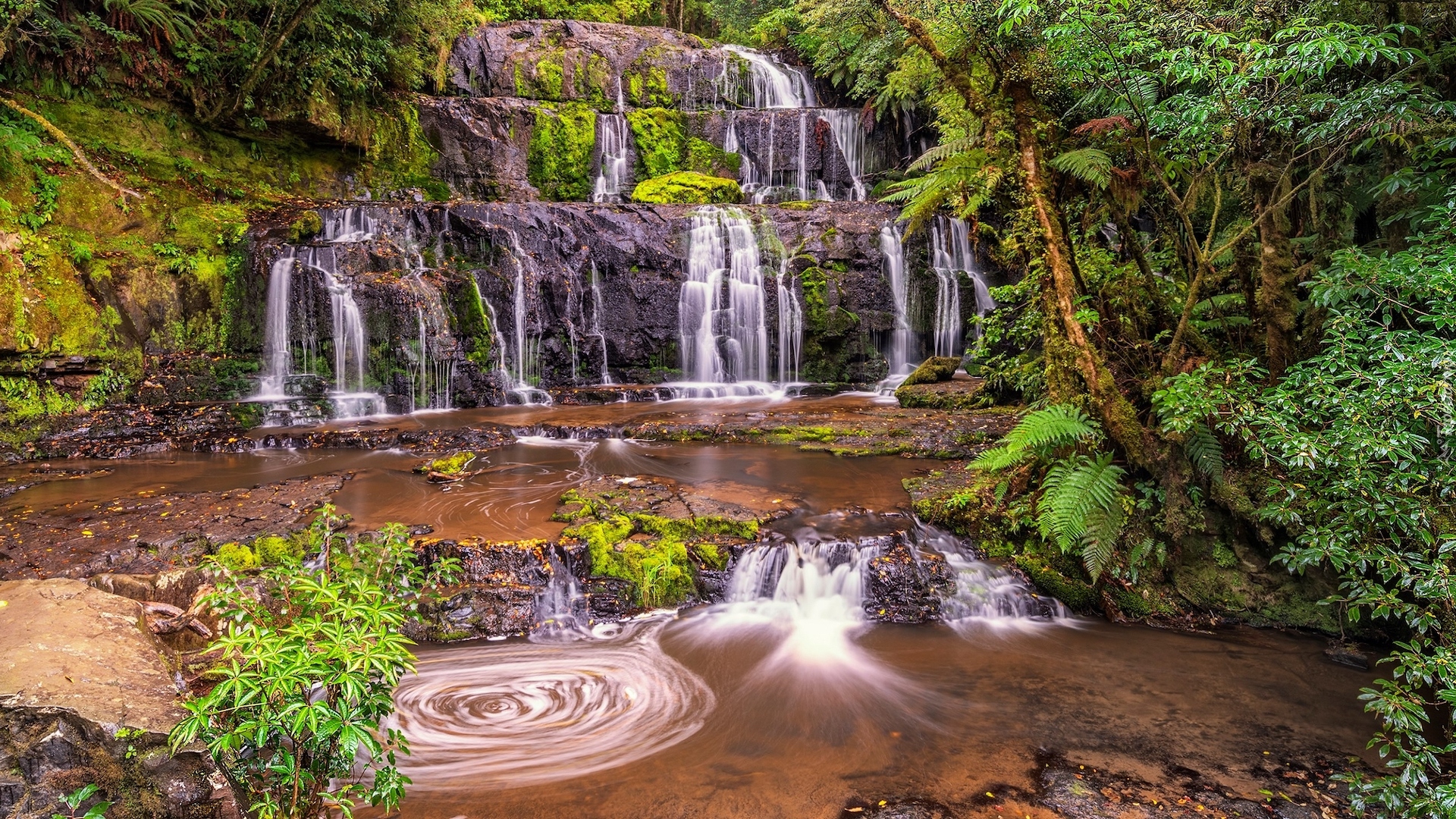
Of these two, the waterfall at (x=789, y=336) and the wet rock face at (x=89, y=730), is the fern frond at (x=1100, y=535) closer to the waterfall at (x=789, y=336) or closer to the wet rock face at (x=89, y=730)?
the wet rock face at (x=89, y=730)

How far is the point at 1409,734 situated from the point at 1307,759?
795 millimetres

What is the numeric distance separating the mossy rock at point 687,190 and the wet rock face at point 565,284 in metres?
1.54

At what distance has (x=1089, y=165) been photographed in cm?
461

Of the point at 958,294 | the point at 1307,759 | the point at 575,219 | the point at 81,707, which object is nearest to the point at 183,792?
the point at 81,707

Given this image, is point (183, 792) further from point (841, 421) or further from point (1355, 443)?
point (841, 421)

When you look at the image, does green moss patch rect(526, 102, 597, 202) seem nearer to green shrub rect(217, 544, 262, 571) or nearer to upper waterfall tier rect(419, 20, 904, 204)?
upper waterfall tier rect(419, 20, 904, 204)

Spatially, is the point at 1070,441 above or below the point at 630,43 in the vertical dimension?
below

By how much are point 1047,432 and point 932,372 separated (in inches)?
256

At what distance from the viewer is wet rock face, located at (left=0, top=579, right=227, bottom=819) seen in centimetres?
224

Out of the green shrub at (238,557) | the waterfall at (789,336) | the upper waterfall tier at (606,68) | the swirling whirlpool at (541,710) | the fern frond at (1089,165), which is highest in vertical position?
the upper waterfall tier at (606,68)

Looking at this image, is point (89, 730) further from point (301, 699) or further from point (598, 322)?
point (598, 322)

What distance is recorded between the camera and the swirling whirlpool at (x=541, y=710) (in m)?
3.35

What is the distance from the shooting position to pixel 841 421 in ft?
28.8

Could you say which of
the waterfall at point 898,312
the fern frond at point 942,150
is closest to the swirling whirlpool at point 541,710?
the fern frond at point 942,150
